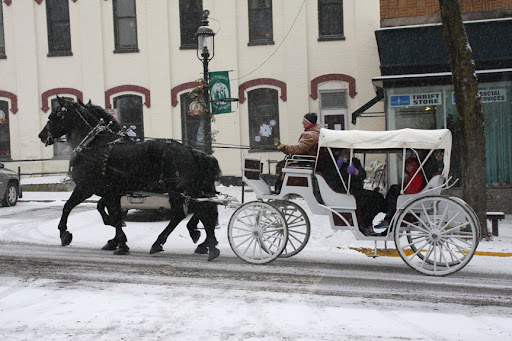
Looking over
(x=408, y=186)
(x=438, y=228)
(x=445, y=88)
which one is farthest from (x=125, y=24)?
(x=438, y=228)

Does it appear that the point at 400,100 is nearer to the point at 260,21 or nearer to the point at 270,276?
the point at 260,21

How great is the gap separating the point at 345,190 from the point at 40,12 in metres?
17.8

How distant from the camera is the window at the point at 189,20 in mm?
20750

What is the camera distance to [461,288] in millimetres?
6547

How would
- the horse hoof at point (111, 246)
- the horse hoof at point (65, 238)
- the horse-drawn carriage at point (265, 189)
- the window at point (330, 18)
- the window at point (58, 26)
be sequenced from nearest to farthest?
the horse-drawn carriage at point (265, 189) → the horse hoof at point (65, 238) → the horse hoof at point (111, 246) → the window at point (330, 18) → the window at point (58, 26)

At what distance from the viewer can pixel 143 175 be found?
8562 millimetres

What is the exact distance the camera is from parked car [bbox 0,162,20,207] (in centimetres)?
1596

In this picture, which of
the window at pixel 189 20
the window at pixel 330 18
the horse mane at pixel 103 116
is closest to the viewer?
the horse mane at pixel 103 116

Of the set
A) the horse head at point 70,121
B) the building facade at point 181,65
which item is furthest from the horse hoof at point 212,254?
the building facade at point 181,65

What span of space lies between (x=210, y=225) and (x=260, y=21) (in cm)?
1379

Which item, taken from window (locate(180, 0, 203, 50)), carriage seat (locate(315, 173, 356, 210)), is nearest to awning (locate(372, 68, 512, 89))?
carriage seat (locate(315, 173, 356, 210))

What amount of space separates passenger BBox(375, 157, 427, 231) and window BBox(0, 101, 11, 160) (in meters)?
18.2

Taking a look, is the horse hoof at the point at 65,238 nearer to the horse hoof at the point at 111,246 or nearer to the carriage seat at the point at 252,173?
the horse hoof at the point at 111,246

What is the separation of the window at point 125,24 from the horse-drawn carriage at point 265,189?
1250cm
